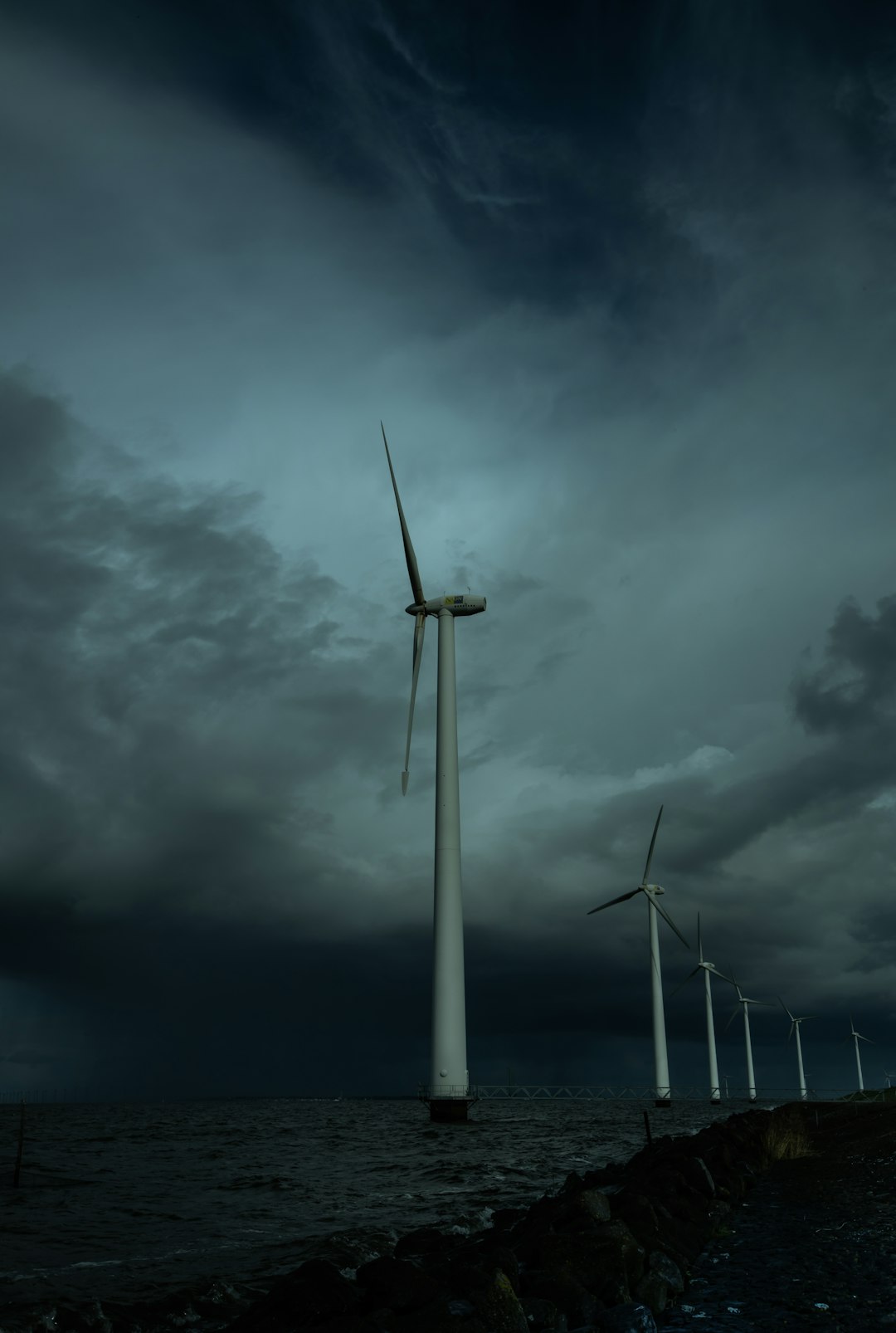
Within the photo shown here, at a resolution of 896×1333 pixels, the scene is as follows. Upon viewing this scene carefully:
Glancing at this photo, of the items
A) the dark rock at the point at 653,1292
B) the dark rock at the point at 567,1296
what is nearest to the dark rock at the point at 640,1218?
the dark rock at the point at 653,1292

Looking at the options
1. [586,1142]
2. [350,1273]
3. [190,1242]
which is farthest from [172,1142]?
[350,1273]

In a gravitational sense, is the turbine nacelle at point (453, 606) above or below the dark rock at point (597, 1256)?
above

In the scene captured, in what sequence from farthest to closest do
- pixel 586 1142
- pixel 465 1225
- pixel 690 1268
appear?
pixel 586 1142 → pixel 465 1225 → pixel 690 1268

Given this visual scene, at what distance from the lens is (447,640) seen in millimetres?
76000

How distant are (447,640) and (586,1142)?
35705 millimetres

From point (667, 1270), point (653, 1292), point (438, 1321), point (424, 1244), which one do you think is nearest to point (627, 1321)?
point (653, 1292)

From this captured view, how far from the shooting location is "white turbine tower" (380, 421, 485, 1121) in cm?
6662

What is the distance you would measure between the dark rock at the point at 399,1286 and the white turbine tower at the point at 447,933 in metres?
52.0

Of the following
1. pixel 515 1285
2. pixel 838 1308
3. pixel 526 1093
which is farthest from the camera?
pixel 526 1093

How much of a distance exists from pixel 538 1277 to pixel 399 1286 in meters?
2.15

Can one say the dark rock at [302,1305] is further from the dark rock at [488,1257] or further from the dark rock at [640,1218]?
the dark rock at [640,1218]

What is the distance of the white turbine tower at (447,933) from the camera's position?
6662 centimetres

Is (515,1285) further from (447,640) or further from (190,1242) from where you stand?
(447,640)

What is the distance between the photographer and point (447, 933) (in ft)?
222
